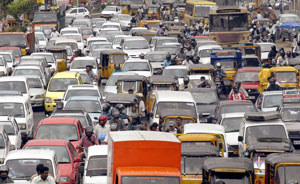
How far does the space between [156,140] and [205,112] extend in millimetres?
13895

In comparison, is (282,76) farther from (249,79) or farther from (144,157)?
(144,157)

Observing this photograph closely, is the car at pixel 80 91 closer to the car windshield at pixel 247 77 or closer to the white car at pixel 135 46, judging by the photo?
the car windshield at pixel 247 77

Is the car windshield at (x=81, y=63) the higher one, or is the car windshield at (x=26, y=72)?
the car windshield at (x=26, y=72)

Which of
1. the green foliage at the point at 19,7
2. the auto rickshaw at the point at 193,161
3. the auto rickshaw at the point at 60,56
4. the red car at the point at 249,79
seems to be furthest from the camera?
the green foliage at the point at 19,7

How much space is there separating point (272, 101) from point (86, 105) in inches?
225

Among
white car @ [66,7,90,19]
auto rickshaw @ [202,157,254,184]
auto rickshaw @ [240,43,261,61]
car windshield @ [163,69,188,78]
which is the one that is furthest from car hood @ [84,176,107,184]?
white car @ [66,7,90,19]

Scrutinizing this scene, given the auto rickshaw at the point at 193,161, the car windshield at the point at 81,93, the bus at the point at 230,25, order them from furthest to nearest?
the bus at the point at 230,25 < the car windshield at the point at 81,93 < the auto rickshaw at the point at 193,161

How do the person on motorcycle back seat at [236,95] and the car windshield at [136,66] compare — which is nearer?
the person on motorcycle back seat at [236,95]

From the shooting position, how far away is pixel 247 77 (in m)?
34.2

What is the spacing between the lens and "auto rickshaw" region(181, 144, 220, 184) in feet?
57.7

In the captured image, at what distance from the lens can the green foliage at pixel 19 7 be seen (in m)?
67.1

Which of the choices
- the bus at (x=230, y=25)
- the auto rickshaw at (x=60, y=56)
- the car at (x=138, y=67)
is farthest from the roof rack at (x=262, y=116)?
the bus at (x=230, y=25)

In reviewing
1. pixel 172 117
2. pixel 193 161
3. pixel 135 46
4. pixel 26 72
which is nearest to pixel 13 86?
pixel 26 72

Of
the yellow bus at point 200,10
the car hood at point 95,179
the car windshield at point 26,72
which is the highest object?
the car hood at point 95,179
